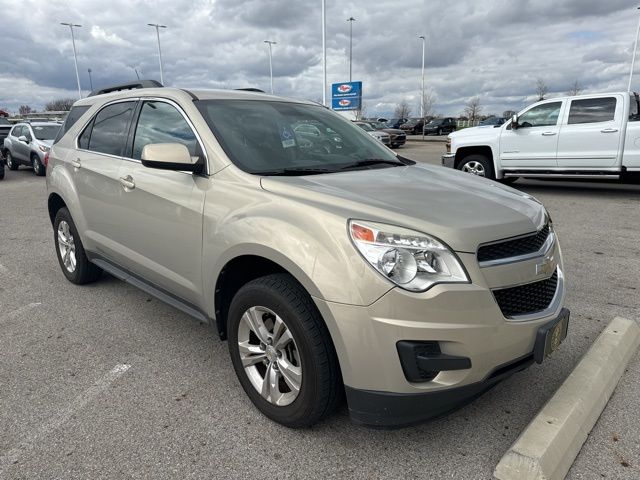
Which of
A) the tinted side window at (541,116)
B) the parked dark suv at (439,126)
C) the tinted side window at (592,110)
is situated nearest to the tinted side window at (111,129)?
the tinted side window at (541,116)

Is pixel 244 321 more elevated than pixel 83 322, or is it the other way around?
pixel 244 321

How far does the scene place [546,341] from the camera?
221 cm

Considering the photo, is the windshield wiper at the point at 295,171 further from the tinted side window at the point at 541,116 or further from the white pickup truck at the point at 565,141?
the tinted side window at the point at 541,116

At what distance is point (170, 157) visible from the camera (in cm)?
271

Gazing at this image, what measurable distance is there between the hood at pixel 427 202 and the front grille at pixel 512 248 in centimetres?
4

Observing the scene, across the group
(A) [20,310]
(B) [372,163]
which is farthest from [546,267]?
(A) [20,310]

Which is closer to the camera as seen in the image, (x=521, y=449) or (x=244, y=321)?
(x=521, y=449)

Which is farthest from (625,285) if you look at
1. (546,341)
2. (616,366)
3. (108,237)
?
(108,237)

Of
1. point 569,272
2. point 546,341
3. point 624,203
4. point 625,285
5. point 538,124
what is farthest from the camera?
point 538,124

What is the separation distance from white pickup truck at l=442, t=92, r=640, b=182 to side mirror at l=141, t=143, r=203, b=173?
8883mm

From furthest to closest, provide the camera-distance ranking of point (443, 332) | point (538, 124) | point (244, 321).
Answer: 1. point (538, 124)
2. point (244, 321)
3. point (443, 332)

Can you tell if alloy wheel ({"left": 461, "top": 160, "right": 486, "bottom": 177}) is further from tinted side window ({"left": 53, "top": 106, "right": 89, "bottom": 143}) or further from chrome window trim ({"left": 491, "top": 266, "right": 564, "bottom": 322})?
chrome window trim ({"left": 491, "top": 266, "right": 564, "bottom": 322})

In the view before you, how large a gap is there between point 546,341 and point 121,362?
260 centimetres

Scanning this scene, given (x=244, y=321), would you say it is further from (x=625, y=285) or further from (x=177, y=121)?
(x=625, y=285)
